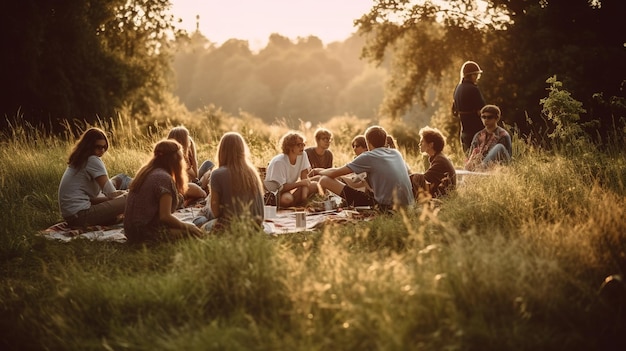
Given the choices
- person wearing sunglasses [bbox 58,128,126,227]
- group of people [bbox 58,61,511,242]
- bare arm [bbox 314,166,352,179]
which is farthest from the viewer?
bare arm [bbox 314,166,352,179]

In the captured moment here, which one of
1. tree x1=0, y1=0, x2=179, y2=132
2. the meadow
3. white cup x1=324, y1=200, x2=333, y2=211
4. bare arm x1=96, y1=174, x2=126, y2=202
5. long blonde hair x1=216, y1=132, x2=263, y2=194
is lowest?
white cup x1=324, y1=200, x2=333, y2=211

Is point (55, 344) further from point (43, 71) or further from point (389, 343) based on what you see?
point (43, 71)

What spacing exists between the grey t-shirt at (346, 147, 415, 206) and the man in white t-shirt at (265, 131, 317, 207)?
3.94 ft

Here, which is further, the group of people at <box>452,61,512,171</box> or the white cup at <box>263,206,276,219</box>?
the group of people at <box>452,61,512,171</box>

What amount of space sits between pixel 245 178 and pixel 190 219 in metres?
1.78

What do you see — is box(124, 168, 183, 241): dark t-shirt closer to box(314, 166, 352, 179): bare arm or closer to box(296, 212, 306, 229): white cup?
box(296, 212, 306, 229): white cup

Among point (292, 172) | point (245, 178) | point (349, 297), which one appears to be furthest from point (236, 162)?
point (292, 172)

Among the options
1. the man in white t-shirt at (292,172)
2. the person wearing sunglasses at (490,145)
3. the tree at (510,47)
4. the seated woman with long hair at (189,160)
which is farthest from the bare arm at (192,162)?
the tree at (510,47)

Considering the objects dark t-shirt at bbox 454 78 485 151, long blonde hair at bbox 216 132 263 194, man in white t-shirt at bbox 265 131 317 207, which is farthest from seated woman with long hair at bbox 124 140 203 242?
dark t-shirt at bbox 454 78 485 151

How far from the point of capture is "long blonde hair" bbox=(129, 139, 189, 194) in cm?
542

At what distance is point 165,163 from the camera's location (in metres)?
5.49

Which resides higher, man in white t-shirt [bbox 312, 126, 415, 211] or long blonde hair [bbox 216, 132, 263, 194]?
long blonde hair [bbox 216, 132, 263, 194]

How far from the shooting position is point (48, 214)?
7242 millimetres

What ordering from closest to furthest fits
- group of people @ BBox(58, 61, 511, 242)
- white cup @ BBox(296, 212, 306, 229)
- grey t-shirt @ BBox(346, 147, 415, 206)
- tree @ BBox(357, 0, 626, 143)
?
group of people @ BBox(58, 61, 511, 242)
white cup @ BBox(296, 212, 306, 229)
grey t-shirt @ BBox(346, 147, 415, 206)
tree @ BBox(357, 0, 626, 143)
